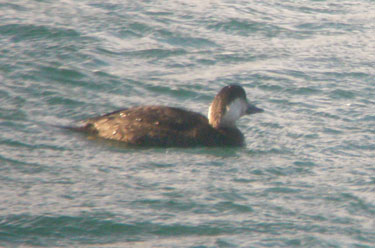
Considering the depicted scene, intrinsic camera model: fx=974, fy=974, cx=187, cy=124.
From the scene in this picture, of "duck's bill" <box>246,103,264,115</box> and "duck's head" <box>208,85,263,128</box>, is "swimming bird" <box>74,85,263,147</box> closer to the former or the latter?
"duck's head" <box>208,85,263,128</box>

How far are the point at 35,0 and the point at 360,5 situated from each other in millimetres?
5079

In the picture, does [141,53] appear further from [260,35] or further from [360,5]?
[360,5]

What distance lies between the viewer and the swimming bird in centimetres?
980

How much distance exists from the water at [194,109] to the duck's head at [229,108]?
0.29 m

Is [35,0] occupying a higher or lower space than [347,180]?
higher

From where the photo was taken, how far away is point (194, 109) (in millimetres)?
10953

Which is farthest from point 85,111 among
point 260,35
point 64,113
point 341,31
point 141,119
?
point 341,31

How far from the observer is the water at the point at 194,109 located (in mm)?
7578

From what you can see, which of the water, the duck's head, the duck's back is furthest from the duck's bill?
the duck's back

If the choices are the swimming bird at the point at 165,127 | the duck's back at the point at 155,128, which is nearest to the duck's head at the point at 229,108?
Answer: the swimming bird at the point at 165,127

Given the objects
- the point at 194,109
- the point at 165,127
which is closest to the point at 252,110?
the point at 194,109

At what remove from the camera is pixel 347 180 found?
8828 millimetres

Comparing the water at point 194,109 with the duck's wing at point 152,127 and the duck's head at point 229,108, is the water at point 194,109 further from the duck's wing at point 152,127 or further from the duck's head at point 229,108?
the duck's head at point 229,108

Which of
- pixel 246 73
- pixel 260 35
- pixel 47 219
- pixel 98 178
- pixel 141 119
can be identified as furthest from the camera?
pixel 260 35
